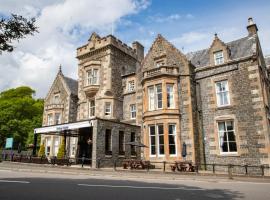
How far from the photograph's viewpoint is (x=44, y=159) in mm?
25328

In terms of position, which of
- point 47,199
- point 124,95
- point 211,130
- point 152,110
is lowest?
point 47,199

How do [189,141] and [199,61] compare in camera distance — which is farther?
[199,61]

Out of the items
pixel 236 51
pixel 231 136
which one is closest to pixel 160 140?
pixel 231 136

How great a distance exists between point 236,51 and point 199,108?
255 inches

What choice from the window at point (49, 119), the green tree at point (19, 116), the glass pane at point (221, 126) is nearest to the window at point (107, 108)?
the window at point (49, 119)

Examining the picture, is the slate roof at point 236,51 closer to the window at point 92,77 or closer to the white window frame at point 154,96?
the white window frame at point 154,96

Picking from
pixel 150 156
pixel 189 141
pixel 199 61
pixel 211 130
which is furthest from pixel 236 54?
pixel 150 156

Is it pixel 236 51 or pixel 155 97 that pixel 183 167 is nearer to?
pixel 155 97

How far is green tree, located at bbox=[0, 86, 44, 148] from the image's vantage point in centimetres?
4741

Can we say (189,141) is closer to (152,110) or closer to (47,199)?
(152,110)

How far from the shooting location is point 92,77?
1228 inches

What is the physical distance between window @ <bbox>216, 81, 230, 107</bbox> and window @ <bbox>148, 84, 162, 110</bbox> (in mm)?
5324

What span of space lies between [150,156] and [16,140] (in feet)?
113

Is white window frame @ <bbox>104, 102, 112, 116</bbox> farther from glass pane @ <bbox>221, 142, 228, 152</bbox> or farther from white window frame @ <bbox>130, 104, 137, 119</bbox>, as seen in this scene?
glass pane @ <bbox>221, 142, 228, 152</bbox>
